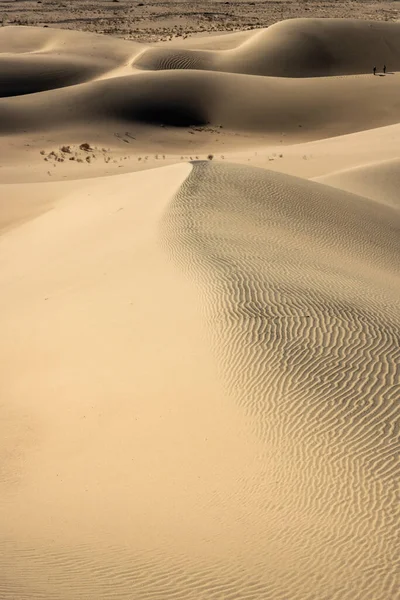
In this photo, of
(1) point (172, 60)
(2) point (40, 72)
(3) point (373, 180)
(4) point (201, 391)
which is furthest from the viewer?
(1) point (172, 60)

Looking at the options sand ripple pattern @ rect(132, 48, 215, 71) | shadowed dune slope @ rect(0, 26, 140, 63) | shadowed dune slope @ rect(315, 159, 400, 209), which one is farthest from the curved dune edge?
shadowed dune slope @ rect(0, 26, 140, 63)

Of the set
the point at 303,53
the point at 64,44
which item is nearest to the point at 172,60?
the point at 303,53

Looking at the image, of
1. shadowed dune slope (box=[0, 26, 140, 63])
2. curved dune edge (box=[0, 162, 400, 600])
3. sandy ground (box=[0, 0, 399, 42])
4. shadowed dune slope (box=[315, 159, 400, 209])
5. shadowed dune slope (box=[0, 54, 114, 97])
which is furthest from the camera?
sandy ground (box=[0, 0, 399, 42])

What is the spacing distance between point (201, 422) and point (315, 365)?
1.26 m

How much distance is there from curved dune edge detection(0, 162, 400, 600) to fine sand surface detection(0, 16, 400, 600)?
0.07 feet

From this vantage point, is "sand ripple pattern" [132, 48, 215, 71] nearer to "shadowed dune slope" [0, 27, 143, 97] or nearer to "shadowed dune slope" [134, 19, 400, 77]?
"shadowed dune slope" [134, 19, 400, 77]

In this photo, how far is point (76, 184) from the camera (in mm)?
21891

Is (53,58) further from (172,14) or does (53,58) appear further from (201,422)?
(201,422)

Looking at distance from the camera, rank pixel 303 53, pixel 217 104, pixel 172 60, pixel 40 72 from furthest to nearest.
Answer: pixel 303 53 → pixel 172 60 → pixel 40 72 → pixel 217 104

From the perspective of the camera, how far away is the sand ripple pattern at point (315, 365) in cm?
510

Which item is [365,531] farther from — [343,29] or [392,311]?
[343,29]

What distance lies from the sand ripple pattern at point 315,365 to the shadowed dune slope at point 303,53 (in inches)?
1147

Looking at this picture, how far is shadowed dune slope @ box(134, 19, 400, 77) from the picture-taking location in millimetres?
41347

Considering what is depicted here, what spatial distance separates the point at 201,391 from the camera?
7.14 meters
